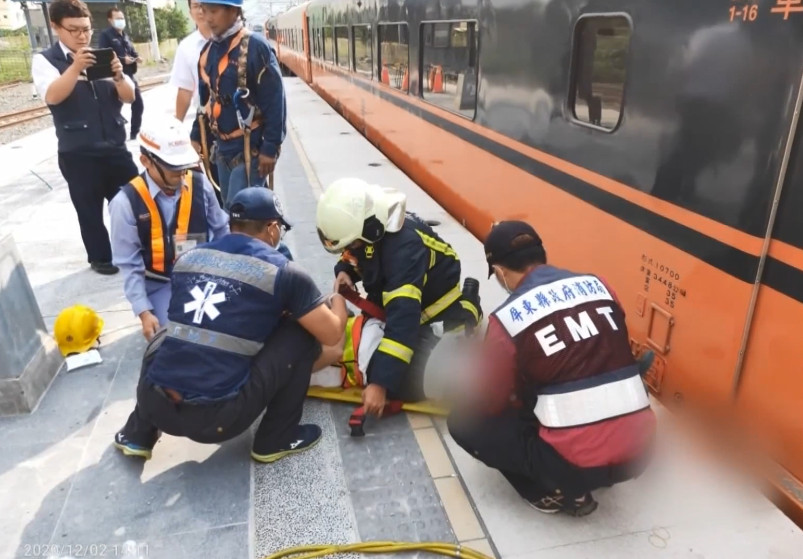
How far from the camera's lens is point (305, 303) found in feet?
8.07

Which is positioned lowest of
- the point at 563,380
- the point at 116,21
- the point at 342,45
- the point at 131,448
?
the point at 131,448

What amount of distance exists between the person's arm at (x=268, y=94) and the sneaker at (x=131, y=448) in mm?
2165

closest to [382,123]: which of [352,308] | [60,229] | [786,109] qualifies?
[60,229]

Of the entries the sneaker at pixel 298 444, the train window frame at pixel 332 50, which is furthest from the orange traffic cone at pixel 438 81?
the train window frame at pixel 332 50

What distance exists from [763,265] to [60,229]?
226 inches

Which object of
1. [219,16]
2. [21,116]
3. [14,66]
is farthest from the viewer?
[14,66]

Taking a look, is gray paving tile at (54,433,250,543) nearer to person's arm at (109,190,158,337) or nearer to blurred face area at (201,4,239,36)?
person's arm at (109,190,158,337)

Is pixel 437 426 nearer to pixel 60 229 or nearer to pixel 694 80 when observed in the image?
pixel 694 80

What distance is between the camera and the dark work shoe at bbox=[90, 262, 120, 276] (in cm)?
471

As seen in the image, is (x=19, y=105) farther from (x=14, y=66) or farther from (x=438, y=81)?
(x=438, y=81)

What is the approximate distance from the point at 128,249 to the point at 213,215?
526 millimetres

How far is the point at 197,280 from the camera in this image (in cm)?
239

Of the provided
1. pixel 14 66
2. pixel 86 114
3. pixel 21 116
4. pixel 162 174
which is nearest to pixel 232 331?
pixel 162 174

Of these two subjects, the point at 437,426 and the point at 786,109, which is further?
the point at 437,426
